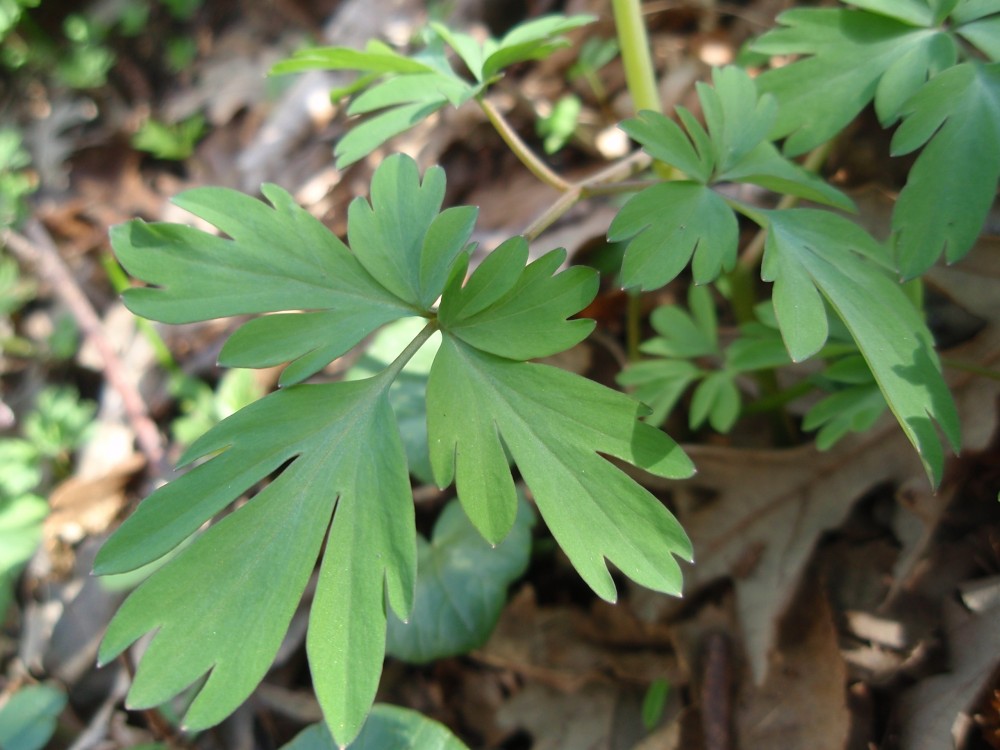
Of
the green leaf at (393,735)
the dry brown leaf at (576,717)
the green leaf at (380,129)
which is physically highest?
the green leaf at (380,129)

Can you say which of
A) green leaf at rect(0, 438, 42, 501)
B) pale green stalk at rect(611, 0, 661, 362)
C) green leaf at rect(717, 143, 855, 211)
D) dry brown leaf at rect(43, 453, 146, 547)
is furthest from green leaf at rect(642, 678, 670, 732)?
green leaf at rect(0, 438, 42, 501)

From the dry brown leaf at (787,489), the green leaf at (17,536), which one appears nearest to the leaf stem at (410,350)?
the dry brown leaf at (787,489)

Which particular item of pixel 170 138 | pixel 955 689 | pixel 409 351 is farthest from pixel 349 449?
pixel 170 138

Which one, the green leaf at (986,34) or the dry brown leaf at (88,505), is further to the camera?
the dry brown leaf at (88,505)

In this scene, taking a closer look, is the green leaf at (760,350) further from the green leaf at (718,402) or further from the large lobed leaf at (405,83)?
the large lobed leaf at (405,83)

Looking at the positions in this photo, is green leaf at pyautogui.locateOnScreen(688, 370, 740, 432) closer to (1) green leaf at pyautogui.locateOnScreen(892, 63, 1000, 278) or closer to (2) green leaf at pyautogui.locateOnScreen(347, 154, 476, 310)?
(1) green leaf at pyautogui.locateOnScreen(892, 63, 1000, 278)

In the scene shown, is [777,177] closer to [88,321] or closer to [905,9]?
[905,9]

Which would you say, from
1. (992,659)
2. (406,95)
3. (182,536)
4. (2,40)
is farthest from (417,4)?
(992,659)
